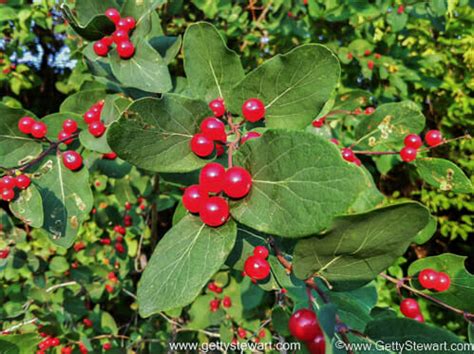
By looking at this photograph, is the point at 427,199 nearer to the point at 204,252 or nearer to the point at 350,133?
the point at 350,133

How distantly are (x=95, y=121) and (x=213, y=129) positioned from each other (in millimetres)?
579

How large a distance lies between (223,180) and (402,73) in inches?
95.5

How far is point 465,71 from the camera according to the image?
366 cm

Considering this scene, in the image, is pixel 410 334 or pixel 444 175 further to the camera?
pixel 444 175

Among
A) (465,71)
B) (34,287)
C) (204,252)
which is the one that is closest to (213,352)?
(34,287)

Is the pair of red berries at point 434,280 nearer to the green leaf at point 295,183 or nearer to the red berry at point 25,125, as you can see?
the green leaf at point 295,183

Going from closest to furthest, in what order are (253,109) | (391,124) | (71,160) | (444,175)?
(253,109)
(71,160)
(444,175)
(391,124)

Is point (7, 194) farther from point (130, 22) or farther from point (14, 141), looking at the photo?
point (130, 22)

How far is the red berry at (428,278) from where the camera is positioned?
40.2 inches

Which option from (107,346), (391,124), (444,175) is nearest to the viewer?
(444,175)

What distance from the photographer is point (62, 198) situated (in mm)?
1102

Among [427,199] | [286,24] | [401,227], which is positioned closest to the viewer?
[401,227]

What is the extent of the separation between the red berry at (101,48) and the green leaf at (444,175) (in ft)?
4.27

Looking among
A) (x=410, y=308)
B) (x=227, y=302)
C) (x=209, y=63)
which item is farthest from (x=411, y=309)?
(x=227, y=302)
